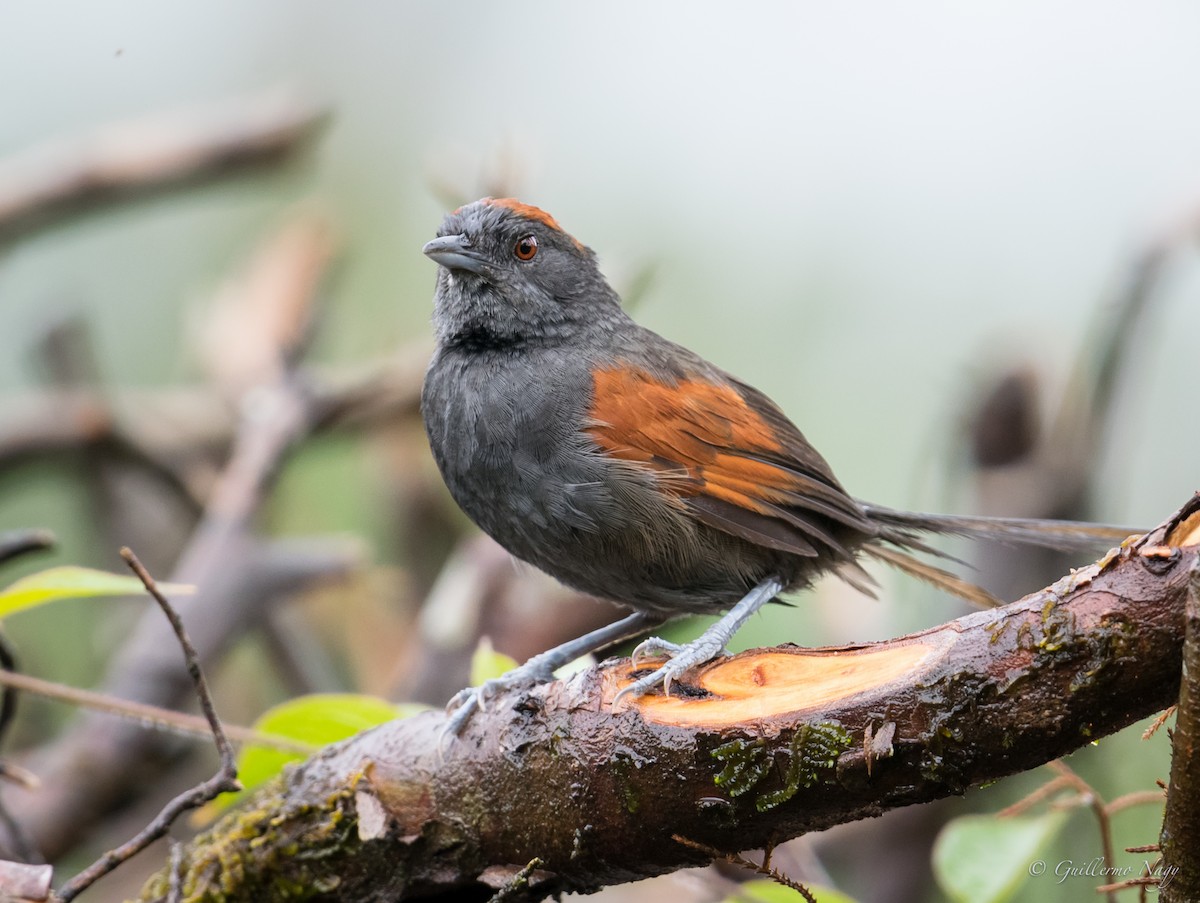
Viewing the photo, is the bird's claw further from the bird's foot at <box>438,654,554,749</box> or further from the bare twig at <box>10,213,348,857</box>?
the bare twig at <box>10,213,348,857</box>

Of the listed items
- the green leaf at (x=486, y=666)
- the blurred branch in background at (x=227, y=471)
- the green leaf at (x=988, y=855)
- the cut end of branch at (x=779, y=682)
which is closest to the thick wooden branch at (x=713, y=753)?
the cut end of branch at (x=779, y=682)

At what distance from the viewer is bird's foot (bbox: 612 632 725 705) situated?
2332 millimetres

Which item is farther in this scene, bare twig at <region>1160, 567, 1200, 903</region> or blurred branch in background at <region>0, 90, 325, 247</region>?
blurred branch in background at <region>0, 90, 325, 247</region>

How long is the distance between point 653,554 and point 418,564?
12.0 feet

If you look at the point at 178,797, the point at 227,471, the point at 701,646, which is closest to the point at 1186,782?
the point at 701,646

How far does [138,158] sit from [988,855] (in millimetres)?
5588

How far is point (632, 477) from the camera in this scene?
3029 millimetres

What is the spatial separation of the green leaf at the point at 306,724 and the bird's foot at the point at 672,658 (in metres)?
0.69

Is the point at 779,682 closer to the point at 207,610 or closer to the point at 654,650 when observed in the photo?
the point at 654,650

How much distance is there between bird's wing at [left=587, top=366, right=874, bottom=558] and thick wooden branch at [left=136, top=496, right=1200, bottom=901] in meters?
0.75

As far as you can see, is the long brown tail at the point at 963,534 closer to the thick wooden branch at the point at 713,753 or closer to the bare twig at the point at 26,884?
the thick wooden branch at the point at 713,753

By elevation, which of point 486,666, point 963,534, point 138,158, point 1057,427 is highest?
point 138,158

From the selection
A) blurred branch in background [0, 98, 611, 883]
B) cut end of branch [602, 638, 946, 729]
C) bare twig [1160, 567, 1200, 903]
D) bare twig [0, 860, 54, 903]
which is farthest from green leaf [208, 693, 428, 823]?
bare twig [1160, 567, 1200, 903]

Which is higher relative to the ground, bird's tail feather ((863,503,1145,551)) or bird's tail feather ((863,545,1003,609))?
bird's tail feather ((863,503,1145,551))
